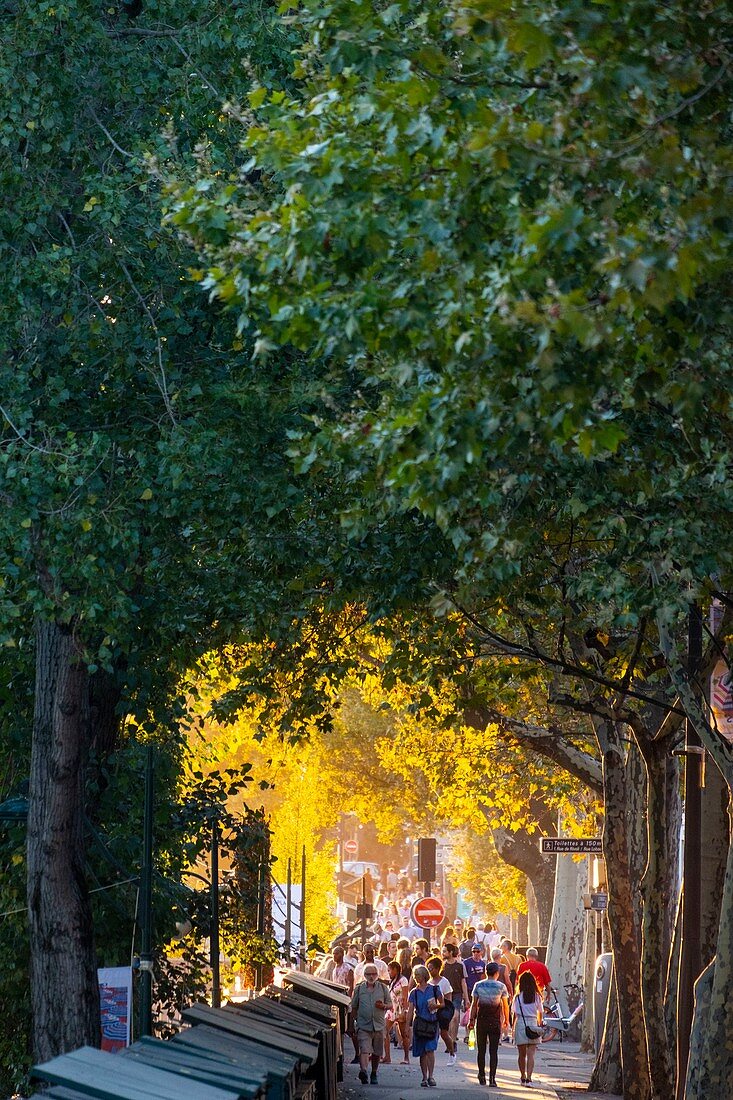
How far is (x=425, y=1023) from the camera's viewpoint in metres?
22.1

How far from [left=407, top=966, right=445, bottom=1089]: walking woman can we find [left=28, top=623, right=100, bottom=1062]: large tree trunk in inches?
290

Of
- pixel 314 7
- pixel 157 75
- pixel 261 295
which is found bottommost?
pixel 261 295

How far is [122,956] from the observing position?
17516 millimetres

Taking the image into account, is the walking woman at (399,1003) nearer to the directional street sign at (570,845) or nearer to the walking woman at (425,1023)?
the walking woman at (425,1023)

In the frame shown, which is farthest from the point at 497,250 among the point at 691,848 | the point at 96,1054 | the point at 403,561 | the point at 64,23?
the point at 691,848

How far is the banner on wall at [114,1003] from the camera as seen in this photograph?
14719 mm

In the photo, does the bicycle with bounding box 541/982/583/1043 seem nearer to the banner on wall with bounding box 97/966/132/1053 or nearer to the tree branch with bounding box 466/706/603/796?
the tree branch with bounding box 466/706/603/796

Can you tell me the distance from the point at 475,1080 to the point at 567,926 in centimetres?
1830

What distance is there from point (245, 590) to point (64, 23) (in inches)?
183

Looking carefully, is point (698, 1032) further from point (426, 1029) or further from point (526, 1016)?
point (526, 1016)

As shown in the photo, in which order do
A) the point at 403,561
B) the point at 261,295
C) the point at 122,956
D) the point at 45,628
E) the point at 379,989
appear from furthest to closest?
the point at 379,989 < the point at 122,956 < the point at 45,628 < the point at 403,561 < the point at 261,295

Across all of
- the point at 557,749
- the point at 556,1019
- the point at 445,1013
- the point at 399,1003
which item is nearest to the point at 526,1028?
the point at 445,1013

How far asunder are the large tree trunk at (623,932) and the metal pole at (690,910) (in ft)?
11.7

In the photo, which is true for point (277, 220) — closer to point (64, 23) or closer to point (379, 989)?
point (64, 23)
